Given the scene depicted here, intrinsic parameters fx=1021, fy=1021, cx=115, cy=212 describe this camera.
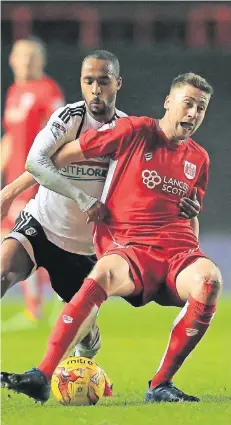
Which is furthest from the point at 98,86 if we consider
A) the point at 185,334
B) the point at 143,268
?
the point at 185,334

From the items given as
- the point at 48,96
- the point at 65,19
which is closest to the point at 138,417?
the point at 48,96

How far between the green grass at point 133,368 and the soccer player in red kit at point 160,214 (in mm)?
214

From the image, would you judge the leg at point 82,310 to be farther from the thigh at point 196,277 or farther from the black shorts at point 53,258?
the black shorts at point 53,258

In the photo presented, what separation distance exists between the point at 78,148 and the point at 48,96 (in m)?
2.90

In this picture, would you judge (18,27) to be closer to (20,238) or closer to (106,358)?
(106,358)

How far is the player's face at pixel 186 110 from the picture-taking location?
4.32 m

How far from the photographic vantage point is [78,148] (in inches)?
172

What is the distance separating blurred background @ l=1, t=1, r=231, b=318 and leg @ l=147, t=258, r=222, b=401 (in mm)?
5441

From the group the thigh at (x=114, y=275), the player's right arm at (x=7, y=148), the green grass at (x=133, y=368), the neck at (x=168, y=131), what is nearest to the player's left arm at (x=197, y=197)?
the neck at (x=168, y=131)

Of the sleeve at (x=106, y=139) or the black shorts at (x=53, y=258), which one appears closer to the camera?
the sleeve at (x=106, y=139)

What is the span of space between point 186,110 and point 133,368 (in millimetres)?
1856

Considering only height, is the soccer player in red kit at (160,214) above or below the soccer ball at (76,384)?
above

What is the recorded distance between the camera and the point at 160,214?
172 inches

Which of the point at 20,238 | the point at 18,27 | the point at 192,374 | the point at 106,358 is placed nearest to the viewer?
the point at 20,238
